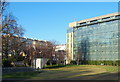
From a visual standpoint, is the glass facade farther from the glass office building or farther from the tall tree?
the tall tree

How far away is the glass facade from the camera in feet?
251

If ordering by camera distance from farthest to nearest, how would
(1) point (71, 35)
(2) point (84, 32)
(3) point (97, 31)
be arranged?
1. (1) point (71, 35)
2. (2) point (84, 32)
3. (3) point (97, 31)

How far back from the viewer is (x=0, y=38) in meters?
33.2

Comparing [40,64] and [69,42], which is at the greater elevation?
[69,42]

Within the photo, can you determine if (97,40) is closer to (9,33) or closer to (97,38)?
(97,38)

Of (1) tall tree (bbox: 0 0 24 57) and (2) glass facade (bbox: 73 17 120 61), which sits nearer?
(1) tall tree (bbox: 0 0 24 57)

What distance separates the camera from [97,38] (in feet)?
272

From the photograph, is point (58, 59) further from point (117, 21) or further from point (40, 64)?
point (40, 64)

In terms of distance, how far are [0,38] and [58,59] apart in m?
49.0

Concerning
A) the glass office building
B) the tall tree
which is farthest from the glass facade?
the tall tree

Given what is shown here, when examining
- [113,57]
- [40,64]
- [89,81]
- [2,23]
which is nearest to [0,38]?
[2,23]

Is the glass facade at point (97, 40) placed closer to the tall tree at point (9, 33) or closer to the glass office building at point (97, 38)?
the glass office building at point (97, 38)

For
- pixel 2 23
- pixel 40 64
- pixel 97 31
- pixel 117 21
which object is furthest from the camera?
pixel 97 31

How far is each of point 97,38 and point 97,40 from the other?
89 centimetres
